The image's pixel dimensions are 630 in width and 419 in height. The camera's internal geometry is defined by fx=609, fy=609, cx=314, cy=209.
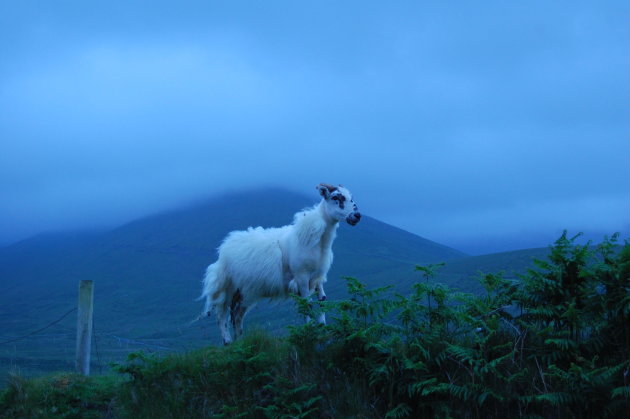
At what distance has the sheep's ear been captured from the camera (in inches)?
531

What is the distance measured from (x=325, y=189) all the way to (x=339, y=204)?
1.59 feet

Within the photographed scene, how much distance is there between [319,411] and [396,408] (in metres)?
1.04

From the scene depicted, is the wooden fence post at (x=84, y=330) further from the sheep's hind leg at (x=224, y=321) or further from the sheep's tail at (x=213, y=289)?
the sheep's hind leg at (x=224, y=321)

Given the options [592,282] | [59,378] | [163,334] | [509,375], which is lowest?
[163,334]

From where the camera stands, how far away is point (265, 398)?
320 inches

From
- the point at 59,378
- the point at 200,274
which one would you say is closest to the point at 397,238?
the point at 200,274

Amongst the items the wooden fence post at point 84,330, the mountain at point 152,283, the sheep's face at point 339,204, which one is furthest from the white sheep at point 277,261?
the mountain at point 152,283

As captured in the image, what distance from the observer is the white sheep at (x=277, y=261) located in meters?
13.0

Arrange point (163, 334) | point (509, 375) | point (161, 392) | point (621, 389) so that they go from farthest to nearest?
point (163, 334)
point (161, 392)
point (509, 375)
point (621, 389)

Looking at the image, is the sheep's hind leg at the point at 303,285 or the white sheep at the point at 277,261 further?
the white sheep at the point at 277,261

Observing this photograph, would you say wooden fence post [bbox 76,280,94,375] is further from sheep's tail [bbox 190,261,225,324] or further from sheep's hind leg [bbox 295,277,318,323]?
sheep's hind leg [bbox 295,277,318,323]

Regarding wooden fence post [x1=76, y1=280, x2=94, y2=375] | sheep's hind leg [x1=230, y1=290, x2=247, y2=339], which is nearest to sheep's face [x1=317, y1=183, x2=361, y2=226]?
sheep's hind leg [x1=230, y1=290, x2=247, y2=339]

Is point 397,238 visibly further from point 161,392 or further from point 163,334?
point 161,392

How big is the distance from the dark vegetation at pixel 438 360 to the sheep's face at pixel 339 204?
4069mm
